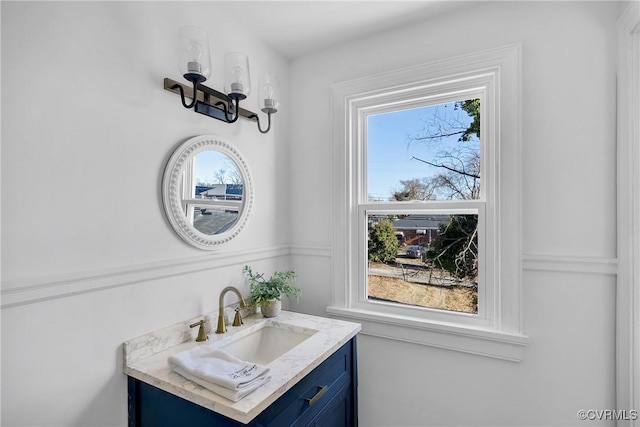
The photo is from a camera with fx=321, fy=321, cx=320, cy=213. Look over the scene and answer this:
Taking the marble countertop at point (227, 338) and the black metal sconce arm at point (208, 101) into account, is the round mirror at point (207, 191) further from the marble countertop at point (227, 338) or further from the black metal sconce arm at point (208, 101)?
the marble countertop at point (227, 338)

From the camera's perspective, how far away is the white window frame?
1494 mm

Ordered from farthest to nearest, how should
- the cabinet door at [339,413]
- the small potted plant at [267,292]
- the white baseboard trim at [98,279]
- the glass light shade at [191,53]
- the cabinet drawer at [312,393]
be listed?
the small potted plant at [267,292], the cabinet door at [339,413], the glass light shade at [191,53], the cabinet drawer at [312,393], the white baseboard trim at [98,279]

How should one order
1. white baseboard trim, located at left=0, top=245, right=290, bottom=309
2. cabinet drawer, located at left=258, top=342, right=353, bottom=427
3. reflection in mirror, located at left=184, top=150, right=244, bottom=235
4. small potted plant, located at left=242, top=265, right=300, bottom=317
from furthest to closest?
small potted plant, located at left=242, top=265, right=300, bottom=317
reflection in mirror, located at left=184, top=150, right=244, bottom=235
cabinet drawer, located at left=258, top=342, right=353, bottom=427
white baseboard trim, located at left=0, top=245, right=290, bottom=309

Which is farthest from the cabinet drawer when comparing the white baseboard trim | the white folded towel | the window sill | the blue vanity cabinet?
the white baseboard trim

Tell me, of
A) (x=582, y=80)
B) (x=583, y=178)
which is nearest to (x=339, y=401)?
(x=583, y=178)

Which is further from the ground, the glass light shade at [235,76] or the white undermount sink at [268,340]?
the glass light shade at [235,76]

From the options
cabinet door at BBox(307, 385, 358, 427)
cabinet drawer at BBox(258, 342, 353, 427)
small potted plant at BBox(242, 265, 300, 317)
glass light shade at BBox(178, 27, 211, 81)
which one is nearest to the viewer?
cabinet drawer at BBox(258, 342, 353, 427)

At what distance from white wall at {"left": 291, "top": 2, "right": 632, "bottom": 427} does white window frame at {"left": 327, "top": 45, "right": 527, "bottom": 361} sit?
6 cm

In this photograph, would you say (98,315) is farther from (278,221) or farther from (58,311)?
(278,221)

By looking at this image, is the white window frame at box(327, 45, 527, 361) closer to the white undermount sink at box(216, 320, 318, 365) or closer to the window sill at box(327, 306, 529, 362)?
the window sill at box(327, 306, 529, 362)

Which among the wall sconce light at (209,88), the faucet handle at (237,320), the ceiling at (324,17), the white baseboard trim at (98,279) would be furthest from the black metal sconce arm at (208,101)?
the faucet handle at (237,320)

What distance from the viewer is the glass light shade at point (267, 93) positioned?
1.60 meters

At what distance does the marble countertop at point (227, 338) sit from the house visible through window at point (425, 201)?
47 centimetres

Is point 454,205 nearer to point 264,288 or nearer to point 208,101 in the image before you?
point 264,288
